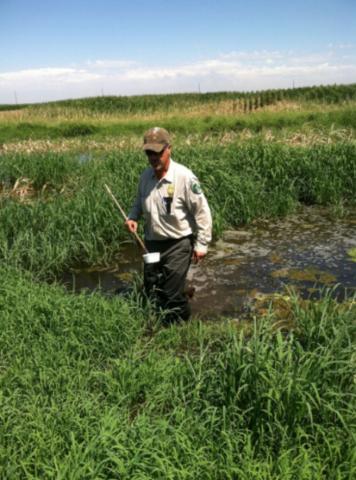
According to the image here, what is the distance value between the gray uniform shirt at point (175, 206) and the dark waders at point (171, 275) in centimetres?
11

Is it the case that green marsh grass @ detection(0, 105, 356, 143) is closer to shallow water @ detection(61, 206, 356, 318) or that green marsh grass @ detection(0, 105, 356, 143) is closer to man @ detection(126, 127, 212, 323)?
shallow water @ detection(61, 206, 356, 318)

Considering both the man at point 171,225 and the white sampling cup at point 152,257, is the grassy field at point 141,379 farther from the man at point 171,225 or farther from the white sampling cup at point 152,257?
the white sampling cup at point 152,257

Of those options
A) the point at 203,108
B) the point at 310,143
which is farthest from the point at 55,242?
the point at 203,108

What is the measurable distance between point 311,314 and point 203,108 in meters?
25.1

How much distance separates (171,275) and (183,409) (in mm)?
2025

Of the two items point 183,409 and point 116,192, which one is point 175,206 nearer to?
point 183,409

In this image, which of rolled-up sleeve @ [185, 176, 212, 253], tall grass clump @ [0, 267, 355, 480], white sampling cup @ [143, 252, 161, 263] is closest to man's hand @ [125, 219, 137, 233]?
white sampling cup @ [143, 252, 161, 263]

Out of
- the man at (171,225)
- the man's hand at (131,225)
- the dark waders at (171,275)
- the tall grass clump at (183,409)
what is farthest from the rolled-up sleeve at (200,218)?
the tall grass clump at (183,409)

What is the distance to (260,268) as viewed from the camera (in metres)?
6.04

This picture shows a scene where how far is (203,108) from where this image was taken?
27.1 meters

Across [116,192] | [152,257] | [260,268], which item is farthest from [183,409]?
[116,192]

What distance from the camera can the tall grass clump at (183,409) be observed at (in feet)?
7.46

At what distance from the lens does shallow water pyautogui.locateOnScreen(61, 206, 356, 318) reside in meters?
5.25

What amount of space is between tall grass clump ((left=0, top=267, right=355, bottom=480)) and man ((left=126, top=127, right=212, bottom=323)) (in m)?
1.00
